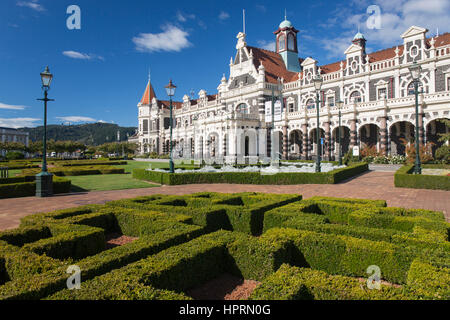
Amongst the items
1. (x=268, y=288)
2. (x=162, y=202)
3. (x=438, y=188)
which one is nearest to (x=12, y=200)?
(x=162, y=202)

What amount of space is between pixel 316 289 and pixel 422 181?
15.1 m

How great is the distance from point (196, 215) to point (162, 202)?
2.17 m

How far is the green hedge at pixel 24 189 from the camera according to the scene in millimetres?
13547

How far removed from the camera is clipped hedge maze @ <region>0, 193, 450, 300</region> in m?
3.29

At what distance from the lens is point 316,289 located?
331cm

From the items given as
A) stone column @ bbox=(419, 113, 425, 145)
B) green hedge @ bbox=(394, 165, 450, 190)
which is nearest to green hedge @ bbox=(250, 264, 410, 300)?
green hedge @ bbox=(394, 165, 450, 190)

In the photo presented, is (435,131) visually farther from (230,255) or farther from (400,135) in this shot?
(230,255)

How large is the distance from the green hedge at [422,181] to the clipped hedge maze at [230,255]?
31.6ft

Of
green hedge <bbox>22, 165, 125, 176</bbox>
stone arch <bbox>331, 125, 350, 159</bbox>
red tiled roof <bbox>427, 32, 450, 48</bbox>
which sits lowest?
green hedge <bbox>22, 165, 125, 176</bbox>

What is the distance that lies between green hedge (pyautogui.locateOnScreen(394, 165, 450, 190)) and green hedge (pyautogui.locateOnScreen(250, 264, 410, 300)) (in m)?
14.4

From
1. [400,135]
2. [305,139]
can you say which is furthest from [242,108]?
[400,135]

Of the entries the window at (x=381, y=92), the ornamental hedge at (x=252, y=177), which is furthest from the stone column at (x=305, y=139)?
the ornamental hedge at (x=252, y=177)

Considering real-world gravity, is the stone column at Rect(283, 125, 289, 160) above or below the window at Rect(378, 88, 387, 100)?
below

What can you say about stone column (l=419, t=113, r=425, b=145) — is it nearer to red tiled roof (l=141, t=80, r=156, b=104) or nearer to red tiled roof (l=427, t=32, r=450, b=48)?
red tiled roof (l=427, t=32, r=450, b=48)
